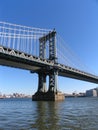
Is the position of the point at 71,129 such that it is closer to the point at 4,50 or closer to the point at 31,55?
the point at 4,50

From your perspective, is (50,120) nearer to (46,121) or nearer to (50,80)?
(46,121)

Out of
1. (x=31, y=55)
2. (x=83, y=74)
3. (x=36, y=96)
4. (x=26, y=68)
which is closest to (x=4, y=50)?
(x=31, y=55)

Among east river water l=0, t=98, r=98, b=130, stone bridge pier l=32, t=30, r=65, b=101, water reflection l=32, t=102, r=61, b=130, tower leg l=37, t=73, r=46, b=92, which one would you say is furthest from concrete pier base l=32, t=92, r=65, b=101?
water reflection l=32, t=102, r=61, b=130

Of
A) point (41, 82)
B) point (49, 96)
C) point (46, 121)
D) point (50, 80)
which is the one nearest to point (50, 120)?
point (46, 121)

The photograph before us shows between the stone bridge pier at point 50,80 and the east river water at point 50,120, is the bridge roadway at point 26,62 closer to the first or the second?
the stone bridge pier at point 50,80

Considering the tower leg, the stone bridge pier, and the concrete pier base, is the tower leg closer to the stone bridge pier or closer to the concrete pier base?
the stone bridge pier

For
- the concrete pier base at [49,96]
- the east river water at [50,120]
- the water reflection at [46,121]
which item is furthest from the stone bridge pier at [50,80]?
the water reflection at [46,121]

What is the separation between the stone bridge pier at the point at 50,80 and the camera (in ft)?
242

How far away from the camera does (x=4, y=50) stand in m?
59.2

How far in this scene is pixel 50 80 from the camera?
3088 inches

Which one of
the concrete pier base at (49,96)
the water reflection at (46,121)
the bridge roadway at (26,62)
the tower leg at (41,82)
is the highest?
the bridge roadway at (26,62)

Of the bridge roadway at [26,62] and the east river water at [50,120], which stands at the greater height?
the bridge roadway at [26,62]

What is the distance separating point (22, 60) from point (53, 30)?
23889mm

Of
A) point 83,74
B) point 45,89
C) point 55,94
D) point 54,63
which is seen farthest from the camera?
point 83,74
